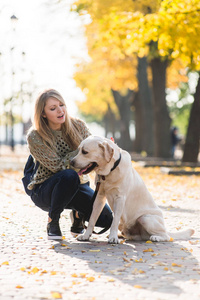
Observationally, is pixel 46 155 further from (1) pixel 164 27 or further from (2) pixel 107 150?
(1) pixel 164 27

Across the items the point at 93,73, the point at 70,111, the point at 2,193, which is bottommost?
the point at 2,193

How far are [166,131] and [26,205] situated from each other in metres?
12.3

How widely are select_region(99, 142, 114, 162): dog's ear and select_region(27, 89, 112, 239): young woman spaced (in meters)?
0.58

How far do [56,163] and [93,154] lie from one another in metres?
0.67

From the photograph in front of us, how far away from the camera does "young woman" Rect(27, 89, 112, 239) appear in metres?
6.04

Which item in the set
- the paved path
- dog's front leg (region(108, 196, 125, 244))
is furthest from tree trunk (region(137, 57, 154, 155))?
dog's front leg (region(108, 196, 125, 244))

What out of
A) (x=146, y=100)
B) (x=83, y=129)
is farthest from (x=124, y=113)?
(x=83, y=129)

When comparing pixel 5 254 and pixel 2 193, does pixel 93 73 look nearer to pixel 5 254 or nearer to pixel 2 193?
pixel 2 193

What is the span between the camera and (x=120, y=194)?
5832 mm

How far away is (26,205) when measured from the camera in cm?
975

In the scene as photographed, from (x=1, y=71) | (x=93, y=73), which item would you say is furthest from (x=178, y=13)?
(x=1, y=71)

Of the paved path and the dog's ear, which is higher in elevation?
the dog's ear

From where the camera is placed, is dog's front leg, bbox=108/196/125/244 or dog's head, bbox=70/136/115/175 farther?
dog's front leg, bbox=108/196/125/244

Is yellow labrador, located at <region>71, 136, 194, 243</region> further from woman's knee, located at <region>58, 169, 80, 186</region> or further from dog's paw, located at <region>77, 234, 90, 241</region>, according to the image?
woman's knee, located at <region>58, 169, 80, 186</region>
